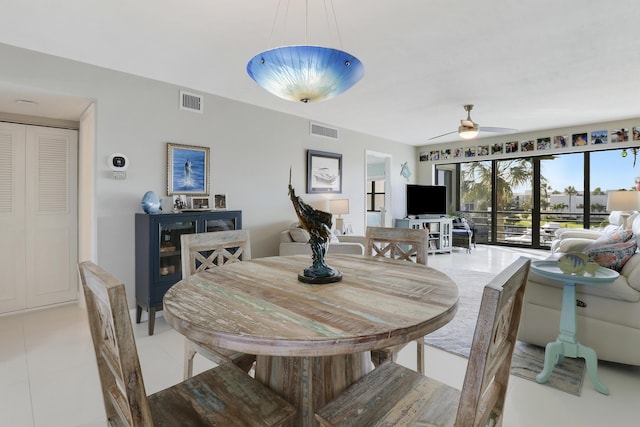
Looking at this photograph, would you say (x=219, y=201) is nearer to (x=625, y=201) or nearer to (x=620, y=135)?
(x=625, y=201)

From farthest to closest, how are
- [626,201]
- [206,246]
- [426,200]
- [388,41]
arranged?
[426,200]
[626,201]
[388,41]
[206,246]

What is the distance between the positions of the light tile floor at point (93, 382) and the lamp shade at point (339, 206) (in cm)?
266

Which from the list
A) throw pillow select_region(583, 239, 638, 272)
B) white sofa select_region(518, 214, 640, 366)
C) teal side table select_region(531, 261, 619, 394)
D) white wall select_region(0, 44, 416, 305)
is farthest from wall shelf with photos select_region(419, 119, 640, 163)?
teal side table select_region(531, 261, 619, 394)

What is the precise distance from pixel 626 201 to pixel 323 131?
412 cm

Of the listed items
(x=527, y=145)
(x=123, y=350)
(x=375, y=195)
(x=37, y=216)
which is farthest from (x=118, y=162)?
(x=527, y=145)

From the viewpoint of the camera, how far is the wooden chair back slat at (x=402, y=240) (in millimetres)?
2092

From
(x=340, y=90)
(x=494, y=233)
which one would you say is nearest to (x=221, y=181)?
(x=340, y=90)

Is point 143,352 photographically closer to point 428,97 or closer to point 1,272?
point 1,272

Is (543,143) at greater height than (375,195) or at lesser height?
greater

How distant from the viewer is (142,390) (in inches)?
32.0

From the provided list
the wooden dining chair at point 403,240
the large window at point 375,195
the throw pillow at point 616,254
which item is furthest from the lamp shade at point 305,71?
the large window at point 375,195

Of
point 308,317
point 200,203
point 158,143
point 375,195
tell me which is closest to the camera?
point 308,317

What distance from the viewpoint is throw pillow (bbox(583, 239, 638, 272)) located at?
228cm

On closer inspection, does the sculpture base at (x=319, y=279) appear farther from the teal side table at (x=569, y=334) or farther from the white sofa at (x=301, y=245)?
the white sofa at (x=301, y=245)
